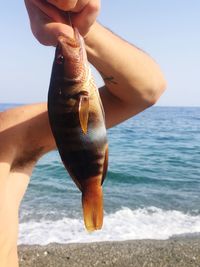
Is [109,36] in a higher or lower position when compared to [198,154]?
higher

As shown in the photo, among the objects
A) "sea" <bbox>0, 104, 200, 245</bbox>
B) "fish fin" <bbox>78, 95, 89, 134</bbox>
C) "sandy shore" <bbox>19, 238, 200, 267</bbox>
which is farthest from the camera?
"sea" <bbox>0, 104, 200, 245</bbox>

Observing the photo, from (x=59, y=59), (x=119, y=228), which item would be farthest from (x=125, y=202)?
(x=59, y=59)

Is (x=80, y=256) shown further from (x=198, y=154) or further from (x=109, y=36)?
(x=198, y=154)

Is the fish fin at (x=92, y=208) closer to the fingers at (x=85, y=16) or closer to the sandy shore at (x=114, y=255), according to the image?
the fingers at (x=85, y=16)

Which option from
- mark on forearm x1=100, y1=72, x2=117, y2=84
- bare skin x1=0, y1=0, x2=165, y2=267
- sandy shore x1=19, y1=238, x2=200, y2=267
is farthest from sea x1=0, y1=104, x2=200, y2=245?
mark on forearm x1=100, y1=72, x2=117, y2=84

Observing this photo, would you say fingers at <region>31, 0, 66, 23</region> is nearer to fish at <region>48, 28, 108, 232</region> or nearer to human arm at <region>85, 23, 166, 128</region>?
fish at <region>48, 28, 108, 232</region>

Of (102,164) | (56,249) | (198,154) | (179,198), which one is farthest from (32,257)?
(198,154)
